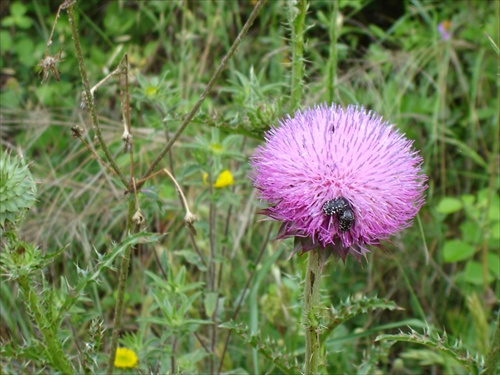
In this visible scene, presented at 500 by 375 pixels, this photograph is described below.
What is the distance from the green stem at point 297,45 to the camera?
2398mm

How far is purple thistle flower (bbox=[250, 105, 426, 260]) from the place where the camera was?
70.7 inches

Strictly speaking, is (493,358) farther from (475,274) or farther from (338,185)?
(475,274)

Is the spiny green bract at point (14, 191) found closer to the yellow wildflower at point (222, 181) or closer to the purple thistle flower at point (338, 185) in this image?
the purple thistle flower at point (338, 185)

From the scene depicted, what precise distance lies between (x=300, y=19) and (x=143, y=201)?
0.89m

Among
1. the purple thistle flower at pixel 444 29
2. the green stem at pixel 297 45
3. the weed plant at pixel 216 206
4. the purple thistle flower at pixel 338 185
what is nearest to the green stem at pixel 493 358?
the weed plant at pixel 216 206

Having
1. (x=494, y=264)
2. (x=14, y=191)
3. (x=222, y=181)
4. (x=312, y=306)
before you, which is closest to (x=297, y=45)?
(x=222, y=181)

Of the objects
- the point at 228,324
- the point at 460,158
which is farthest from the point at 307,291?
the point at 460,158

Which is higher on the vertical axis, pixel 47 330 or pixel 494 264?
pixel 494 264

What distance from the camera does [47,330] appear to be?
6.50 ft

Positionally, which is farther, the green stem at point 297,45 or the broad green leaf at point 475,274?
the broad green leaf at point 475,274

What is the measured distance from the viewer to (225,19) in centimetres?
449

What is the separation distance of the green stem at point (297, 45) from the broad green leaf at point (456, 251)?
144 centimetres

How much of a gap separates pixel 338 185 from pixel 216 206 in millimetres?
1162

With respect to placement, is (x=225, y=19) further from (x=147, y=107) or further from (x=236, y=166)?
(x=236, y=166)
